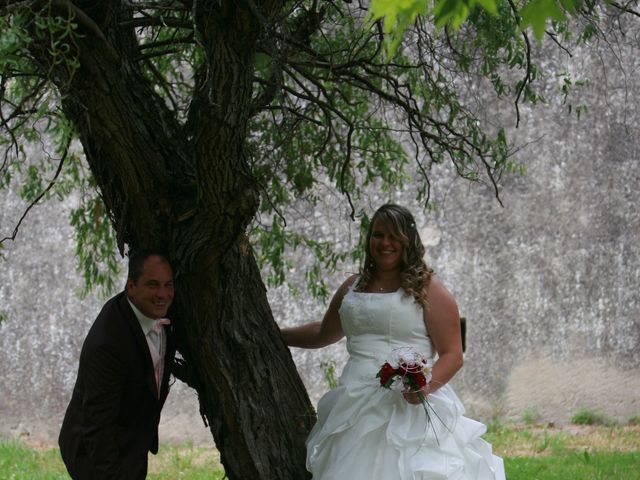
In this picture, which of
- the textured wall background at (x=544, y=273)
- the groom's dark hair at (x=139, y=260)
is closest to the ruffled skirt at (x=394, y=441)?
the groom's dark hair at (x=139, y=260)

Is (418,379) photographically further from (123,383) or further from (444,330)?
(123,383)

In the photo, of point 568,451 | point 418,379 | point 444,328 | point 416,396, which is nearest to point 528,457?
point 568,451

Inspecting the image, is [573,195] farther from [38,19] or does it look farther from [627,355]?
[38,19]

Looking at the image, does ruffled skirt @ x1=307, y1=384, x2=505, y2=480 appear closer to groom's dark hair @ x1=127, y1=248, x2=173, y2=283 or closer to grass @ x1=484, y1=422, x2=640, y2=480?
groom's dark hair @ x1=127, y1=248, x2=173, y2=283

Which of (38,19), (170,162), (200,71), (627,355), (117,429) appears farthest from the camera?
(627,355)

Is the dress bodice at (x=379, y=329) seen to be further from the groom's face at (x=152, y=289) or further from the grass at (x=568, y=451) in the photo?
the grass at (x=568, y=451)

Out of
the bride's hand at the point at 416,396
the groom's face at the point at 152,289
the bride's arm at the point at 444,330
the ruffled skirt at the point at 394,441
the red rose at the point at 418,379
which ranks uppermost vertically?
the groom's face at the point at 152,289

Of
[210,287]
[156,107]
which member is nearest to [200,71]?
[156,107]

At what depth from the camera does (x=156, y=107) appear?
4.39m

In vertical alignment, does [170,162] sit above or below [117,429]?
above

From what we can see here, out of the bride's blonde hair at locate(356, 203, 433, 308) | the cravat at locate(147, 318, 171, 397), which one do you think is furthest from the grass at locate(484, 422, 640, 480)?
the cravat at locate(147, 318, 171, 397)

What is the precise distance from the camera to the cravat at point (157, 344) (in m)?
4.09

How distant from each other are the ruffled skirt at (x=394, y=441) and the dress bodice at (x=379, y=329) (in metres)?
0.11

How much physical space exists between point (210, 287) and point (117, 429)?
0.71 meters
